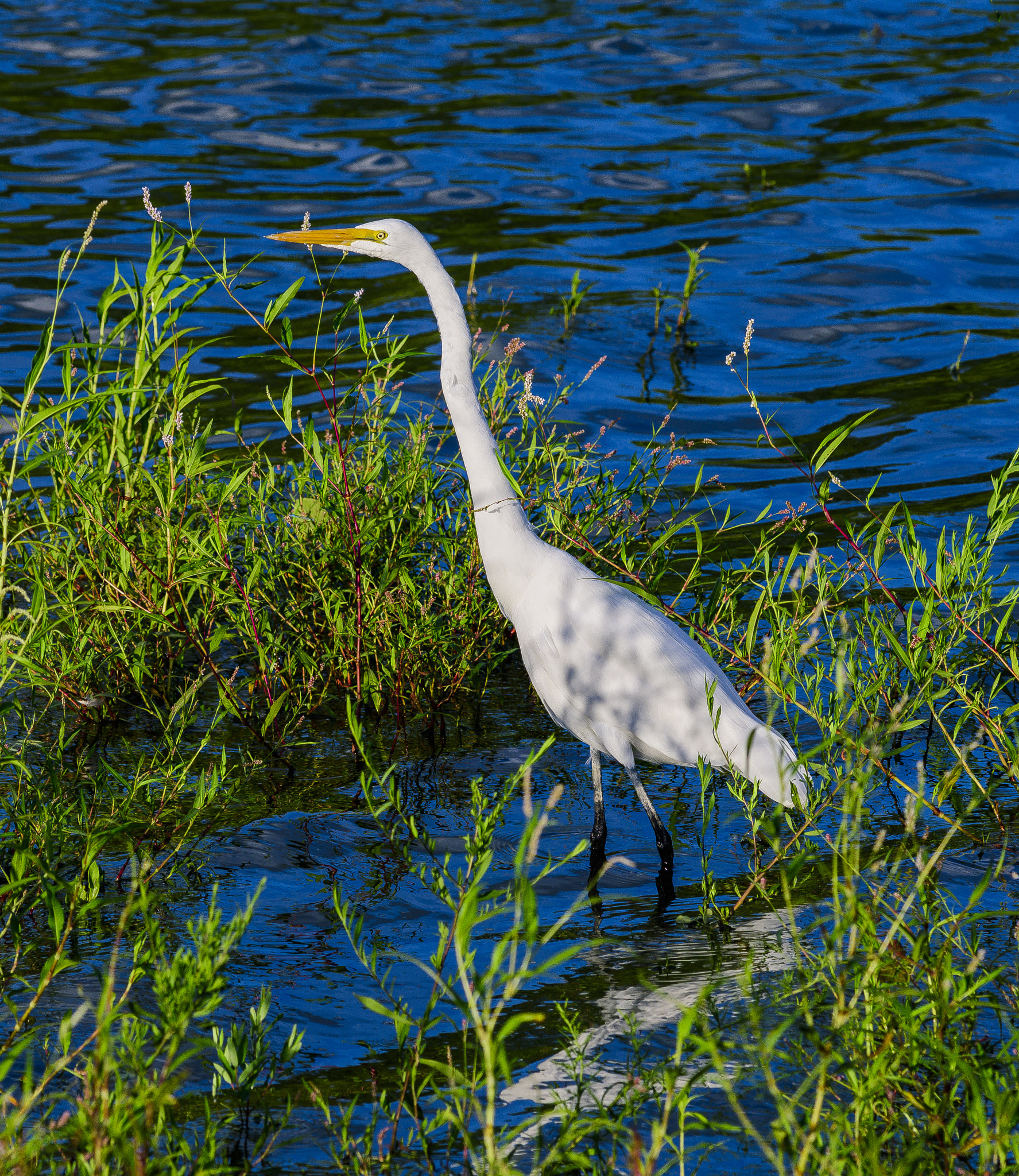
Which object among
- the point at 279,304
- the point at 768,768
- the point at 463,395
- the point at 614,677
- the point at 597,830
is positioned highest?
the point at 279,304

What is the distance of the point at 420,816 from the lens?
4.34 m

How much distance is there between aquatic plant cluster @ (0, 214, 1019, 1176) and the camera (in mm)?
2301

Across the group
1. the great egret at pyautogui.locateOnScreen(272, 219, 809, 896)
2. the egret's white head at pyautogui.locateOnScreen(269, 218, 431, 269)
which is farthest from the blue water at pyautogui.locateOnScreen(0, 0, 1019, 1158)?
the egret's white head at pyautogui.locateOnScreen(269, 218, 431, 269)

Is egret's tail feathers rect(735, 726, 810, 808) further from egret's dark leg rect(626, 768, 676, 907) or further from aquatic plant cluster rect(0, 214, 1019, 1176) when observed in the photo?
egret's dark leg rect(626, 768, 676, 907)

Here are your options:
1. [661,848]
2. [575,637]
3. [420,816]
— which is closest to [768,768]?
[661,848]

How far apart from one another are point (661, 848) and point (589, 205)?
8.68 meters

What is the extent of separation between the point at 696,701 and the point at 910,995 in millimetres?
1753

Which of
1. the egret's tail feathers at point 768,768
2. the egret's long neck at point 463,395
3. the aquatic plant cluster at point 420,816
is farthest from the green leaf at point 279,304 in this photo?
the egret's tail feathers at point 768,768

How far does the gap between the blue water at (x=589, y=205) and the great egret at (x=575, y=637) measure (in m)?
0.39

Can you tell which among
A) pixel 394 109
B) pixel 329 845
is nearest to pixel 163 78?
pixel 394 109

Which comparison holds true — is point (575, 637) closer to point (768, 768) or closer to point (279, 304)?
point (768, 768)

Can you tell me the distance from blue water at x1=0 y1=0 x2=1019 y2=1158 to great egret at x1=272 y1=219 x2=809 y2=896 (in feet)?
1.28

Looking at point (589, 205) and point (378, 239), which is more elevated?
point (378, 239)

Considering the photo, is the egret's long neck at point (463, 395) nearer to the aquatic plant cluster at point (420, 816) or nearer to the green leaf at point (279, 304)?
the aquatic plant cluster at point (420, 816)
